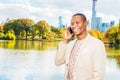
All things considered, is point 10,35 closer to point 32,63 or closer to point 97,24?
point 32,63

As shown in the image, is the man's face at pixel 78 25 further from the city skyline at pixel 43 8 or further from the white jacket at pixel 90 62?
the city skyline at pixel 43 8

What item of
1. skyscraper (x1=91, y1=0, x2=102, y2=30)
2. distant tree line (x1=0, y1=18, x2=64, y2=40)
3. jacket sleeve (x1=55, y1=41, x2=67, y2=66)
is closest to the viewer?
jacket sleeve (x1=55, y1=41, x2=67, y2=66)

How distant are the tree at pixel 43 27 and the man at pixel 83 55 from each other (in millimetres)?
9868

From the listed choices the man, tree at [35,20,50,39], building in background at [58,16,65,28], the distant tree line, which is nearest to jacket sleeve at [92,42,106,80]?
the man

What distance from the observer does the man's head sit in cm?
153

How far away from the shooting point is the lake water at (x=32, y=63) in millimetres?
7299

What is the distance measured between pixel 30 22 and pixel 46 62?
10.4 ft

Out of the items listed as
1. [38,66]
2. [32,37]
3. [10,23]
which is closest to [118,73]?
[38,66]

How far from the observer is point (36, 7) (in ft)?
43.8

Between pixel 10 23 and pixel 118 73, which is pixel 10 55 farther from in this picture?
pixel 118 73

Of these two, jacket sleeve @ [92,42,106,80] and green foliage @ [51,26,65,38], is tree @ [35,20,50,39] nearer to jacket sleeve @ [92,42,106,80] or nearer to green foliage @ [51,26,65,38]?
green foliage @ [51,26,65,38]

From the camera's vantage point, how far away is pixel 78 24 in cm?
154

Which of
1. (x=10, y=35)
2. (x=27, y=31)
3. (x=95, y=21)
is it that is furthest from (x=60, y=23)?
(x=10, y=35)

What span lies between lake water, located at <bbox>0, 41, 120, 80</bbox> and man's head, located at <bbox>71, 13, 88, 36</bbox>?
5.25 metres
